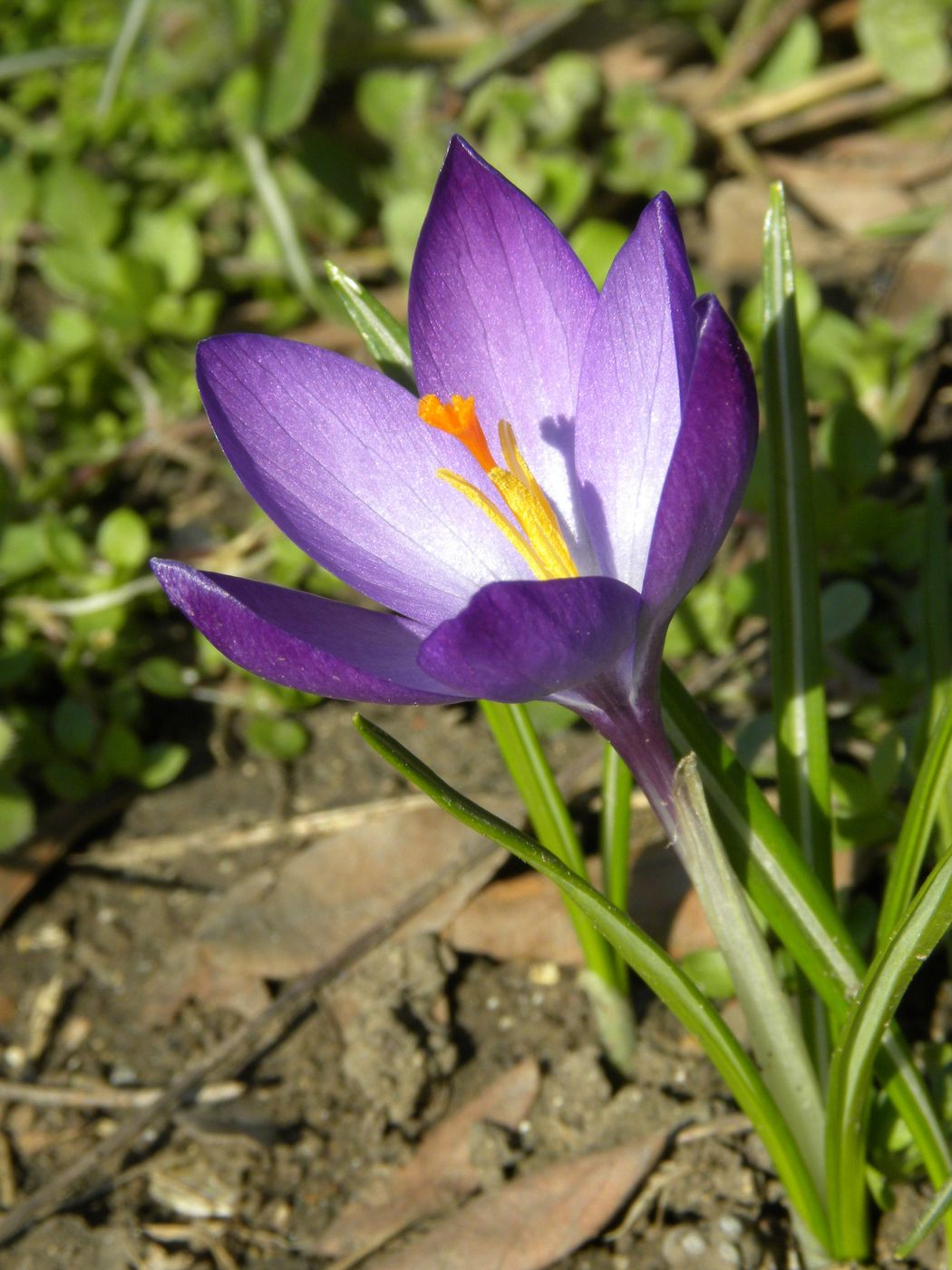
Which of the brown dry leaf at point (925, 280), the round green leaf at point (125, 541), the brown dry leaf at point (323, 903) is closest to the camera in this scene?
the brown dry leaf at point (323, 903)

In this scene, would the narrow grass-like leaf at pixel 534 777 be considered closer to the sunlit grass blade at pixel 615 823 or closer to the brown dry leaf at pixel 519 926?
the sunlit grass blade at pixel 615 823

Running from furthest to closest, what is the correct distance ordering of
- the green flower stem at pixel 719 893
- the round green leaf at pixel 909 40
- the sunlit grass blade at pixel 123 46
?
the round green leaf at pixel 909 40, the sunlit grass blade at pixel 123 46, the green flower stem at pixel 719 893

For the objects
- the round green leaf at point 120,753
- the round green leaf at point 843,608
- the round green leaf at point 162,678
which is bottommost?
the round green leaf at point 120,753

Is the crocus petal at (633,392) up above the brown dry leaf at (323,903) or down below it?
above

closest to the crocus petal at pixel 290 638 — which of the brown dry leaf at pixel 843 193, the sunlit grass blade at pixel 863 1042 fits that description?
the sunlit grass blade at pixel 863 1042

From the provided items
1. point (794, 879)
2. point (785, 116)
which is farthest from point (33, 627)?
point (785, 116)

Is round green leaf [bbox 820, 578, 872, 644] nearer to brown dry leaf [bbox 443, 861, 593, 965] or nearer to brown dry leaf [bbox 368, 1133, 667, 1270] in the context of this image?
brown dry leaf [bbox 443, 861, 593, 965]

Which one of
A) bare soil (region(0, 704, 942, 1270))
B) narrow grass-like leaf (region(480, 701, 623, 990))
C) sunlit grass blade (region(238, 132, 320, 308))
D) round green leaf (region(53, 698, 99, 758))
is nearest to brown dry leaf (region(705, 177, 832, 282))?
sunlit grass blade (region(238, 132, 320, 308))
